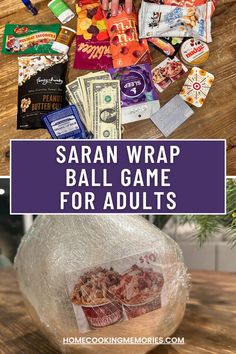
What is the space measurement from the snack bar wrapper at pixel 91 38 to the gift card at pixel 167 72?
0.14 m

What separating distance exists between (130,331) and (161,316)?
0.26 feet

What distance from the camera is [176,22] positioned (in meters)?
1.42

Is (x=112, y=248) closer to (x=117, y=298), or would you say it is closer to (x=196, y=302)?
(x=117, y=298)

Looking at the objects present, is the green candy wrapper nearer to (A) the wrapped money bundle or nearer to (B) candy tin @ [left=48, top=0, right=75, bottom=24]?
(B) candy tin @ [left=48, top=0, right=75, bottom=24]

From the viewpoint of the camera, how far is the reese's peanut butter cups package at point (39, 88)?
1409 mm

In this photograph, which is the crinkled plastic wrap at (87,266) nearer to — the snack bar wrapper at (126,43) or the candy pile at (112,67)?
the candy pile at (112,67)

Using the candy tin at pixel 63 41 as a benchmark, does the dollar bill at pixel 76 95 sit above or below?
below

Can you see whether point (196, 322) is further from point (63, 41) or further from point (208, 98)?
point (63, 41)

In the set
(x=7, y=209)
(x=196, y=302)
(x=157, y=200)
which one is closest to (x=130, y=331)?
(x=196, y=302)

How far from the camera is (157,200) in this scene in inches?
50.0

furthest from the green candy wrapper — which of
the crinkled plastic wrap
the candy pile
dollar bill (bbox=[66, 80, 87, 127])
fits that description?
the crinkled plastic wrap

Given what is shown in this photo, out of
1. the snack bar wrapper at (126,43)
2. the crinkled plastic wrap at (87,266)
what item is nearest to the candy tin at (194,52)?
the snack bar wrapper at (126,43)

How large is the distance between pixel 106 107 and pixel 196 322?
597 mm

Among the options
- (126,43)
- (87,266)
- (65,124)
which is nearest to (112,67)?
(126,43)
